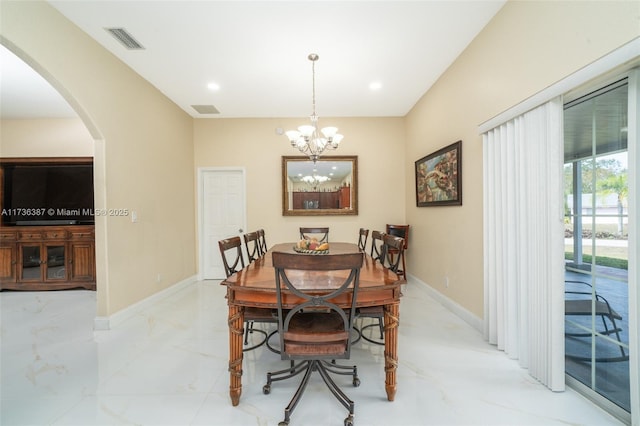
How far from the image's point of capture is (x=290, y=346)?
59.6 inches

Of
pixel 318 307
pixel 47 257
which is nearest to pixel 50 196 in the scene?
pixel 47 257

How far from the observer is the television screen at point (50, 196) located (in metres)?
4.13

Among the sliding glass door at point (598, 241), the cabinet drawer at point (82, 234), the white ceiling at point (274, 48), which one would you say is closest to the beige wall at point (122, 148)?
the white ceiling at point (274, 48)

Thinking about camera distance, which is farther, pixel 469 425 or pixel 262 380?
pixel 262 380

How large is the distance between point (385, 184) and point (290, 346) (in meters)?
3.75

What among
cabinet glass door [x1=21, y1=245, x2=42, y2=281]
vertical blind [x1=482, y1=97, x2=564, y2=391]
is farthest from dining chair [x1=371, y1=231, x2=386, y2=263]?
cabinet glass door [x1=21, y1=245, x2=42, y2=281]

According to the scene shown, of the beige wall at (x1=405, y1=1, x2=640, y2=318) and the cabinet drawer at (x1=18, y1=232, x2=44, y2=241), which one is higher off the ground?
the beige wall at (x1=405, y1=1, x2=640, y2=318)

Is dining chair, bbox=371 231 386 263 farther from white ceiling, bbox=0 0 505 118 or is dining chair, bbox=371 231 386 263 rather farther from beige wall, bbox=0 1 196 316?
beige wall, bbox=0 1 196 316

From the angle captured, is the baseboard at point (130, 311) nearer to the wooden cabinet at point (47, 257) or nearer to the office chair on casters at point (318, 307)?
the wooden cabinet at point (47, 257)

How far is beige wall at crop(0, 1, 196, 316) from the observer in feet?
7.17

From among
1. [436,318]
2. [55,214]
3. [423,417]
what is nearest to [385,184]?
[436,318]

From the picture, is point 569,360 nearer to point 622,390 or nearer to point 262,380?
point 622,390

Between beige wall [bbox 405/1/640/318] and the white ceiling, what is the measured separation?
26cm

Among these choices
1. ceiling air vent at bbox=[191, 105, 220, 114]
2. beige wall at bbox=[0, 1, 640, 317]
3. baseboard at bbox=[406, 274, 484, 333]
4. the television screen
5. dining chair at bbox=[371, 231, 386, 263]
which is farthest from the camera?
ceiling air vent at bbox=[191, 105, 220, 114]
